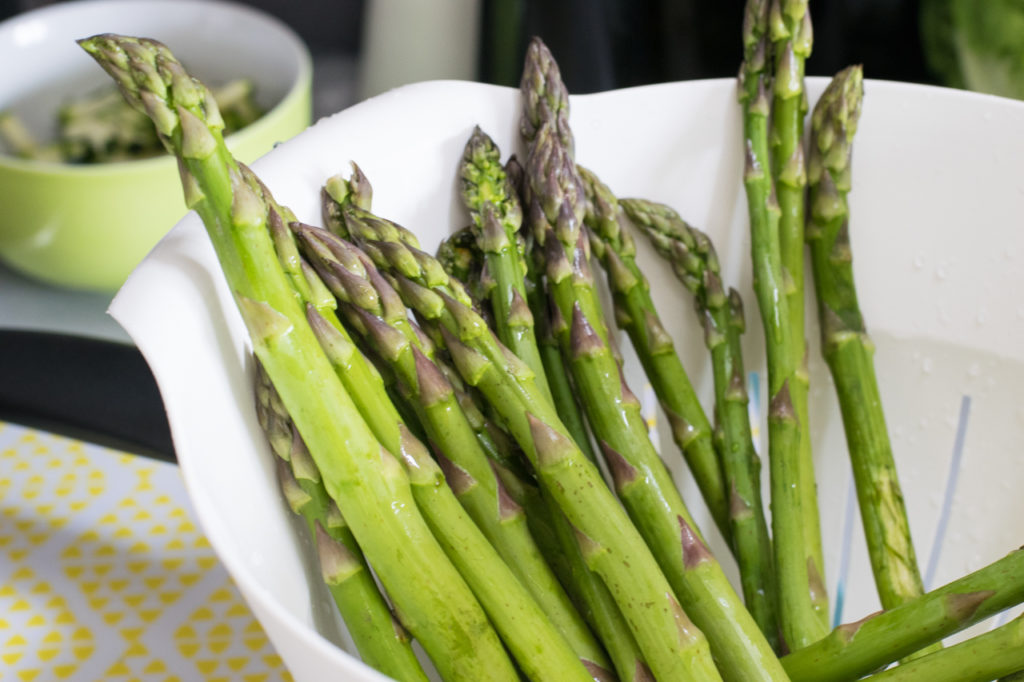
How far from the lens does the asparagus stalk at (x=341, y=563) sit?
0.39 m

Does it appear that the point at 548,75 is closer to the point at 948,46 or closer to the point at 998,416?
the point at 998,416

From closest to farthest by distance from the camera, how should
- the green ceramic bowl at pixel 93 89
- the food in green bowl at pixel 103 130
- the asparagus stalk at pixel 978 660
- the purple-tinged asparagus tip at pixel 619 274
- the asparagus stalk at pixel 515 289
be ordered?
1. the asparagus stalk at pixel 978 660
2. the asparagus stalk at pixel 515 289
3. the purple-tinged asparagus tip at pixel 619 274
4. the green ceramic bowl at pixel 93 89
5. the food in green bowl at pixel 103 130

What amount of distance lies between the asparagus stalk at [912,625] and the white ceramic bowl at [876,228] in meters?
0.20

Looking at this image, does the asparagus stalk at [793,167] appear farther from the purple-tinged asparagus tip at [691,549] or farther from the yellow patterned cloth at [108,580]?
the yellow patterned cloth at [108,580]

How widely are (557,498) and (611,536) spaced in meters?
0.03

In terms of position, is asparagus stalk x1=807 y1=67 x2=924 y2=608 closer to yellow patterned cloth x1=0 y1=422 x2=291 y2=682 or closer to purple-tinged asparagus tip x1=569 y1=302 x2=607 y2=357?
A: purple-tinged asparagus tip x1=569 y1=302 x2=607 y2=357

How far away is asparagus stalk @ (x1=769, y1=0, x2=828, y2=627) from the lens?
56 centimetres

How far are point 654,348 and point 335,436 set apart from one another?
237 millimetres

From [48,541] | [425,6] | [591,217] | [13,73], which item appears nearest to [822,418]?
[591,217]

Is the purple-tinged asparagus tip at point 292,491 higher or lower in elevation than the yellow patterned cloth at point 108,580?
higher

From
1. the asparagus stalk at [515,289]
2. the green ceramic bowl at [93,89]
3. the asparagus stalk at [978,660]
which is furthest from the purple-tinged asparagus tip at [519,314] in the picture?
the green ceramic bowl at [93,89]

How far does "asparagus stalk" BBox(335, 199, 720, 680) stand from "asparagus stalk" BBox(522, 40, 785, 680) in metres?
0.03

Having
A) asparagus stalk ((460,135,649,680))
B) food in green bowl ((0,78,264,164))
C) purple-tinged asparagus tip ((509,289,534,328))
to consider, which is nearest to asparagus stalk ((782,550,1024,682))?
asparagus stalk ((460,135,649,680))

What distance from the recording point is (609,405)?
479mm
